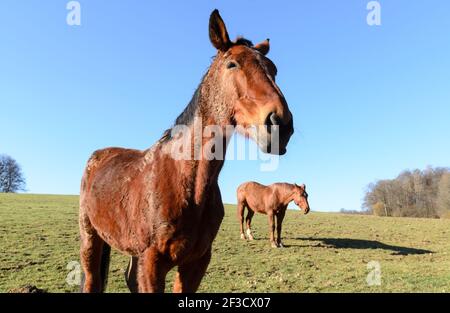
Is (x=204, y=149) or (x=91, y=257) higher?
(x=204, y=149)

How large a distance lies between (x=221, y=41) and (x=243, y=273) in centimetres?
875

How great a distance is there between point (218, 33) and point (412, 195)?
6994 cm

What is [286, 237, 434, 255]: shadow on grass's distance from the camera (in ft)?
52.6

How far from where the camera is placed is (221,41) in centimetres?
309

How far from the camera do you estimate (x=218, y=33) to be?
306 centimetres

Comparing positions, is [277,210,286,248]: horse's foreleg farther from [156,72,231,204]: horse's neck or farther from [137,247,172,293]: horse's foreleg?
[137,247,172,293]: horse's foreleg

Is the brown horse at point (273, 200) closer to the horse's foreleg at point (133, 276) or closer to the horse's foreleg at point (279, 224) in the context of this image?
the horse's foreleg at point (279, 224)

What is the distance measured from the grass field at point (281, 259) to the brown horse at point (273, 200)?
1.04m

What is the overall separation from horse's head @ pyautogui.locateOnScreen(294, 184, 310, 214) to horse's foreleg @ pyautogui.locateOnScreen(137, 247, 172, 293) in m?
14.3

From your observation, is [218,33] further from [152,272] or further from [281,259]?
[281,259]

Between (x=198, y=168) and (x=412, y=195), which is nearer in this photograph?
(x=198, y=168)

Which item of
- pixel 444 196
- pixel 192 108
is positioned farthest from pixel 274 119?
pixel 444 196
